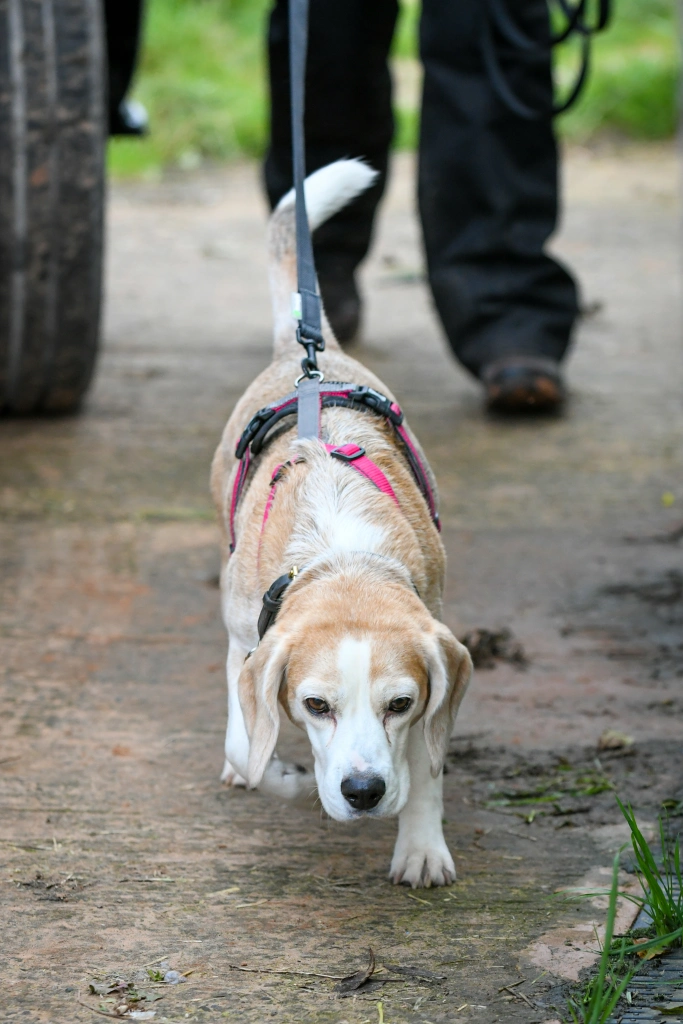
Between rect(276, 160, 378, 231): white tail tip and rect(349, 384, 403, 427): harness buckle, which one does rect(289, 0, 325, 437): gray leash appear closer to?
rect(349, 384, 403, 427): harness buckle

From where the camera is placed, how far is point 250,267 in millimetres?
7500

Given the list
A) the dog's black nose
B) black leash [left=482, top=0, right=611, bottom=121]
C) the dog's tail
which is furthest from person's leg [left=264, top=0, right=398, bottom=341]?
the dog's black nose

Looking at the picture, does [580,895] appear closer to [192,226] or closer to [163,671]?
[163,671]

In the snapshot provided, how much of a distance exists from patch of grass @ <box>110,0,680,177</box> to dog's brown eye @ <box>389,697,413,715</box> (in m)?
7.61

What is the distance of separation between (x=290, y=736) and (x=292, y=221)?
4.49 feet

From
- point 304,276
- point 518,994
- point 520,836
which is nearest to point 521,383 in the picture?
point 304,276

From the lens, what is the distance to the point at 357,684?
2.33 metres

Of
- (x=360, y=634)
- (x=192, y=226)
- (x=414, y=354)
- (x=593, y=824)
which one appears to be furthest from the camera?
(x=192, y=226)

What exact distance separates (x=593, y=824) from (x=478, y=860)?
11.0 inches

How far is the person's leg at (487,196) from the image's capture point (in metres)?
5.00

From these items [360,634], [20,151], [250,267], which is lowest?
[250,267]

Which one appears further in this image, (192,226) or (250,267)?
(192,226)

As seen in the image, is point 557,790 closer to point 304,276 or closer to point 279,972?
point 279,972

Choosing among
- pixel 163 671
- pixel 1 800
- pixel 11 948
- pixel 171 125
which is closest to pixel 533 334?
pixel 163 671
